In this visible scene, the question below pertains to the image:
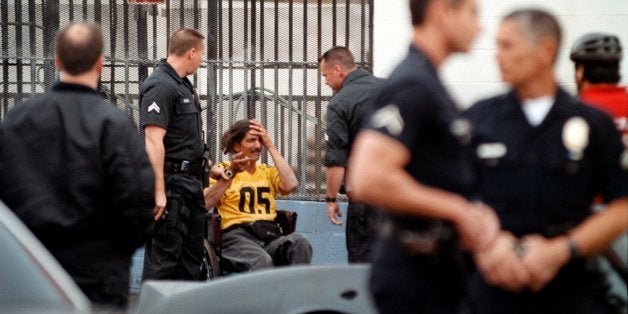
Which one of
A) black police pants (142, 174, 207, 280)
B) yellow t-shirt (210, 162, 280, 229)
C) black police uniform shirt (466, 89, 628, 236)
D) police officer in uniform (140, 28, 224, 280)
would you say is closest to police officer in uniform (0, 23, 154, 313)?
black police uniform shirt (466, 89, 628, 236)

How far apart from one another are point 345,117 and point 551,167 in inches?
184

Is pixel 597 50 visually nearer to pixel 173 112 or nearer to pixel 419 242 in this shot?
pixel 419 242

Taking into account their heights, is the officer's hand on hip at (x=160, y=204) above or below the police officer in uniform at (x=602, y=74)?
→ below

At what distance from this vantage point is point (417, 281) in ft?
13.5

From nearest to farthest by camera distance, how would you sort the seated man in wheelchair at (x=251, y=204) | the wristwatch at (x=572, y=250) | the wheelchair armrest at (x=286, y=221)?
1. the wristwatch at (x=572, y=250)
2. the seated man in wheelchair at (x=251, y=204)
3. the wheelchair armrest at (x=286, y=221)

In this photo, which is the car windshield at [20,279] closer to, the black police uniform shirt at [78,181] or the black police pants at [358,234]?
the black police uniform shirt at [78,181]

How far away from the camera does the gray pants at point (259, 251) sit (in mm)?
9680

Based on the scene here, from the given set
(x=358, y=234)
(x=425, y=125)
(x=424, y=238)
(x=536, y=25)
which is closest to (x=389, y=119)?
(x=425, y=125)

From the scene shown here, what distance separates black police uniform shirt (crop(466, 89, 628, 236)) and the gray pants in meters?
5.06

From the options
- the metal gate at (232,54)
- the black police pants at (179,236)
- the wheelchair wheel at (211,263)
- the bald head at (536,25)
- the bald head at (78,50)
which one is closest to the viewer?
the bald head at (536,25)

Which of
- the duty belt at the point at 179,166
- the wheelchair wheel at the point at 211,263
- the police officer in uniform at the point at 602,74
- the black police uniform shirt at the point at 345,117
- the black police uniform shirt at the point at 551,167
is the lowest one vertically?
the wheelchair wheel at the point at 211,263

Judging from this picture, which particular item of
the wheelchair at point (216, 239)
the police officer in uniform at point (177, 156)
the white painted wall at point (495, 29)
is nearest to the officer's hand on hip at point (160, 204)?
the police officer in uniform at point (177, 156)

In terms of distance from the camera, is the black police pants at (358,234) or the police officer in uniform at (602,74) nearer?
the police officer in uniform at (602,74)

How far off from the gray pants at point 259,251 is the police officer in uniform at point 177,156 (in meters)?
0.34
